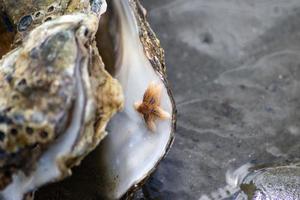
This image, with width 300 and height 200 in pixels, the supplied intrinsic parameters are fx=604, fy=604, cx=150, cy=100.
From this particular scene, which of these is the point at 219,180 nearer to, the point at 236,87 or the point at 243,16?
the point at 236,87

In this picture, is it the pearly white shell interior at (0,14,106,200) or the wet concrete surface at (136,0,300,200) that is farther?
the wet concrete surface at (136,0,300,200)

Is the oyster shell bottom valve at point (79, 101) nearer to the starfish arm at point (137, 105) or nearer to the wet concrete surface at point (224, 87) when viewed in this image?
the starfish arm at point (137, 105)

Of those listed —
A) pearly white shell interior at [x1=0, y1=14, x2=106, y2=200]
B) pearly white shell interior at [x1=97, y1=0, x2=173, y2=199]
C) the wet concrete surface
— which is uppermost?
pearly white shell interior at [x1=0, y1=14, x2=106, y2=200]

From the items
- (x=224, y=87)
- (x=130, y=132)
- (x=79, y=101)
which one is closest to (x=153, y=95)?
(x=130, y=132)

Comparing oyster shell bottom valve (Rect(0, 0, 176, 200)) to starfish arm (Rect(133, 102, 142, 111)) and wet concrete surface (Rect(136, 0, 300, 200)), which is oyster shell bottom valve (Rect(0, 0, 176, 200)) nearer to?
starfish arm (Rect(133, 102, 142, 111))

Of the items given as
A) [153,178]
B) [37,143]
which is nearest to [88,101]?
[37,143]

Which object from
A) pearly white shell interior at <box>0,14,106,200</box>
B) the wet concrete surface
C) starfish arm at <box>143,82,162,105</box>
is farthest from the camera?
the wet concrete surface

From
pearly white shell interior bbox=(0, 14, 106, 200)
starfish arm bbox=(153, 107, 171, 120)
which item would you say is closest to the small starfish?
starfish arm bbox=(153, 107, 171, 120)
